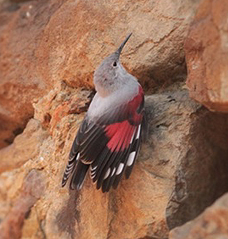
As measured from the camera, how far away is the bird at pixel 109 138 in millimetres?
2734

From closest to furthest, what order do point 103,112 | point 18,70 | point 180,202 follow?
point 180,202, point 103,112, point 18,70

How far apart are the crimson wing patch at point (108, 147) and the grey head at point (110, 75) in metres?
0.24

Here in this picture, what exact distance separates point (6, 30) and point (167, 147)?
1.68m

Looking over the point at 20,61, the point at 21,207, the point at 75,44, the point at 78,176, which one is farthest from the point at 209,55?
the point at 20,61

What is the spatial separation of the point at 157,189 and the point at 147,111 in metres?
0.54

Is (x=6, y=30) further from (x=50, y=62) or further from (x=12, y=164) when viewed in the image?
(x=12, y=164)

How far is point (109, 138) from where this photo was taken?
2801mm

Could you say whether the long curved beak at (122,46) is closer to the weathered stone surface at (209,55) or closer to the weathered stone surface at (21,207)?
the weathered stone surface at (209,55)

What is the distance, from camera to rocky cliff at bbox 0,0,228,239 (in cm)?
262

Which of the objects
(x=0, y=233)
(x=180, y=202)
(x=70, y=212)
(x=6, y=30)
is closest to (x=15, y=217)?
(x=0, y=233)

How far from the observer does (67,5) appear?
3551mm

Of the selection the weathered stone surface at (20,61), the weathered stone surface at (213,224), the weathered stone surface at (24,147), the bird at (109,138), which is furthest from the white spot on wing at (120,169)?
the weathered stone surface at (20,61)

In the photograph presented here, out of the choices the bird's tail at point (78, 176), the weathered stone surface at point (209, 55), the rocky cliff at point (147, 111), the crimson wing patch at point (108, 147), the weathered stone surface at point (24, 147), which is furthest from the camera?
the weathered stone surface at point (24, 147)

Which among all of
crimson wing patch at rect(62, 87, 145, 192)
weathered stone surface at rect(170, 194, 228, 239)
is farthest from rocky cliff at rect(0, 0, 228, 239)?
crimson wing patch at rect(62, 87, 145, 192)
